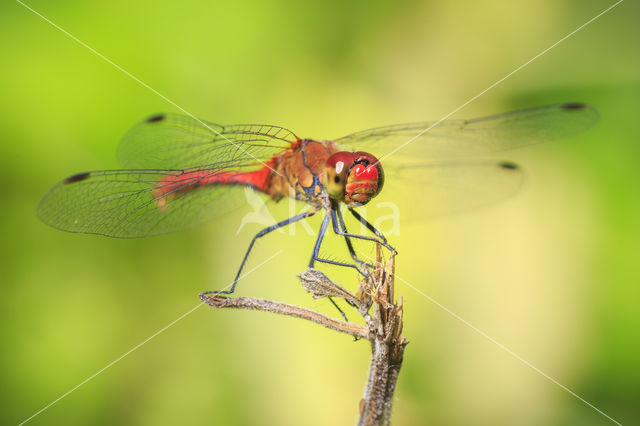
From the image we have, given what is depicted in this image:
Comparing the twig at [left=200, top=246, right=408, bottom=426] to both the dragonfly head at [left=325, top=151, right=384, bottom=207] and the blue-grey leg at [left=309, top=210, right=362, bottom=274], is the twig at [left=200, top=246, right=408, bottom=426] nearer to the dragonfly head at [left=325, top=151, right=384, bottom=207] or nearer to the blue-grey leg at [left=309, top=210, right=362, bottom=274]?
the blue-grey leg at [left=309, top=210, right=362, bottom=274]

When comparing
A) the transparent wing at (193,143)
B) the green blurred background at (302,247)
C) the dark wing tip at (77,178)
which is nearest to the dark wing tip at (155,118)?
the transparent wing at (193,143)

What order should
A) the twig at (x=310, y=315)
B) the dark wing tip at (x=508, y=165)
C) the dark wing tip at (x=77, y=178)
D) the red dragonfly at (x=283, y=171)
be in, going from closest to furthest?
the twig at (x=310, y=315)
the dark wing tip at (x=77, y=178)
the red dragonfly at (x=283, y=171)
the dark wing tip at (x=508, y=165)

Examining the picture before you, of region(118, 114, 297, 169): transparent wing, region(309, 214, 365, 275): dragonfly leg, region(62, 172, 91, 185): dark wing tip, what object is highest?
region(118, 114, 297, 169): transparent wing

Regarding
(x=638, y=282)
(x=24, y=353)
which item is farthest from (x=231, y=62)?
(x=638, y=282)

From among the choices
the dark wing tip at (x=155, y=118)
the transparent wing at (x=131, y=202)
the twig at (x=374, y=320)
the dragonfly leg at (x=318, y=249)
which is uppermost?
the dark wing tip at (x=155, y=118)

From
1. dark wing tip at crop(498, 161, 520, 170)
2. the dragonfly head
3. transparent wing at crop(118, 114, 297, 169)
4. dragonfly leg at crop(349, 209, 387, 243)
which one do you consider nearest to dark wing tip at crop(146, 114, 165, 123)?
transparent wing at crop(118, 114, 297, 169)

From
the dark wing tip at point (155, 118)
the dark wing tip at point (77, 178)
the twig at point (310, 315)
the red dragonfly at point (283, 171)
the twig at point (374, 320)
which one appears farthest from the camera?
the dark wing tip at point (155, 118)

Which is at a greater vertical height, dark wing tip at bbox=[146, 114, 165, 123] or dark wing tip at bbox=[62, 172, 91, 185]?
dark wing tip at bbox=[146, 114, 165, 123]

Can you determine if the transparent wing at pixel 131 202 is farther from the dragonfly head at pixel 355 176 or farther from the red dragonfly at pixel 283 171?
the dragonfly head at pixel 355 176
